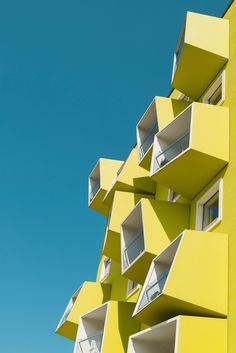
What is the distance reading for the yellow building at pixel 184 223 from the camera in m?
15.1

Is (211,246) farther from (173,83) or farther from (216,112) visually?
(173,83)

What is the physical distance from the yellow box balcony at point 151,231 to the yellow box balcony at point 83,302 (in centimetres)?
666

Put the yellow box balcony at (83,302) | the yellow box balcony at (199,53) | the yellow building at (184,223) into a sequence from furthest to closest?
1. the yellow box balcony at (83,302)
2. the yellow box balcony at (199,53)
3. the yellow building at (184,223)

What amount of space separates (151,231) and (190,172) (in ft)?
8.66

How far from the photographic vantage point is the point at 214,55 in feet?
68.3

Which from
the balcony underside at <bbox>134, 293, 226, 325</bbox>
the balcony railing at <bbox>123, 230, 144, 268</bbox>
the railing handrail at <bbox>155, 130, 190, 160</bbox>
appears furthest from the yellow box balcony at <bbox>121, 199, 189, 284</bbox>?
the balcony underside at <bbox>134, 293, 226, 325</bbox>

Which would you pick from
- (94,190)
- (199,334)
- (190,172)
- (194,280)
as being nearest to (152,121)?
(190,172)

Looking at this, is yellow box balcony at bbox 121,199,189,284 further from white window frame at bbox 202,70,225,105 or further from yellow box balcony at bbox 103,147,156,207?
yellow box balcony at bbox 103,147,156,207

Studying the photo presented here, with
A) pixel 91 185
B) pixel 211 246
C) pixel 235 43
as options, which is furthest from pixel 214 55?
pixel 91 185

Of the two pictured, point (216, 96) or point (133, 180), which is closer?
point (216, 96)

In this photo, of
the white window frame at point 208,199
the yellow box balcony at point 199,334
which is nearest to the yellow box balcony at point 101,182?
the white window frame at point 208,199

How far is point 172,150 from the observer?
66.3 feet

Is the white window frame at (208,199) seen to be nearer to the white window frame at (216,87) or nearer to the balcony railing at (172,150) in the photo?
the balcony railing at (172,150)

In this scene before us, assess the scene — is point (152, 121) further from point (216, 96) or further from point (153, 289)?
point (153, 289)
